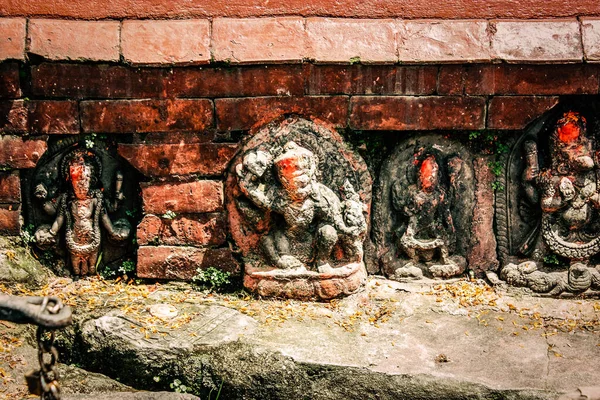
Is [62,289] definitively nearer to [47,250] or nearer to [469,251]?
[47,250]

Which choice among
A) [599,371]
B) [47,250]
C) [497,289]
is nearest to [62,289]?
[47,250]

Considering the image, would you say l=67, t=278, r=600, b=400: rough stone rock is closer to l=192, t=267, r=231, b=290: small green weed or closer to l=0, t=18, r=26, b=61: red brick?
l=192, t=267, r=231, b=290: small green weed

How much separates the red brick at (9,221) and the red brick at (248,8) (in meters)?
1.60

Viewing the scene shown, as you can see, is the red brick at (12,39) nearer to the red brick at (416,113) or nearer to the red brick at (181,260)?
the red brick at (181,260)

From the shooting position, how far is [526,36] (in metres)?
5.78

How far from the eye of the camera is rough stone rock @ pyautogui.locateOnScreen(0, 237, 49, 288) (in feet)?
19.3

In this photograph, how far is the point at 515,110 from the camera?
5.85 m

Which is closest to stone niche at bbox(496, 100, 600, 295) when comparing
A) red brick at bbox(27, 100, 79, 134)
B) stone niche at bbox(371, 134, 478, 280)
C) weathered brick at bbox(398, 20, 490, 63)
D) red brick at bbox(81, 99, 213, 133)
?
stone niche at bbox(371, 134, 478, 280)

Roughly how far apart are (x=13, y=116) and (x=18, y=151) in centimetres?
28

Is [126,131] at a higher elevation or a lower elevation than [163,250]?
higher

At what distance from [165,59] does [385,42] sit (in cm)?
172

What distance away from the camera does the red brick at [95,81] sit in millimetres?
5715

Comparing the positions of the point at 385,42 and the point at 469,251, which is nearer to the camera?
the point at 385,42

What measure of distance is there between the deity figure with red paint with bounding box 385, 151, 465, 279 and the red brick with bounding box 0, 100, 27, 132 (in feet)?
10.1
